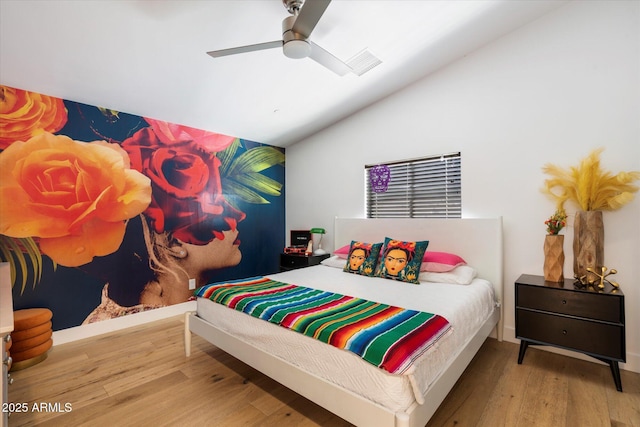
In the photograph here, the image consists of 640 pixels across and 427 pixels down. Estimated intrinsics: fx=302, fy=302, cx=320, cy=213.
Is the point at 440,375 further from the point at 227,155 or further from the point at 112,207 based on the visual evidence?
the point at 227,155

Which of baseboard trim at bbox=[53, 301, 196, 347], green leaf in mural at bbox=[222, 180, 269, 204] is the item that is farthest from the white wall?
baseboard trim at bbox=[53, 301, 196, 347]

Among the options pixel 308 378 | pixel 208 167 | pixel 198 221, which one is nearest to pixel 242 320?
pixel 308 378

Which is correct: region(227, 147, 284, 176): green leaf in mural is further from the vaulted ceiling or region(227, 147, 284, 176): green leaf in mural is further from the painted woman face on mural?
the painted woman face on mural

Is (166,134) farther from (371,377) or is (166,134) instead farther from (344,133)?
(371,377)

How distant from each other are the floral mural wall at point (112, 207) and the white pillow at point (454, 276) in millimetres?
2583

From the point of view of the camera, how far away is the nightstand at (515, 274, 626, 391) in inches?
80.4

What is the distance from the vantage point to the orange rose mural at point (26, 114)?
2.57 m

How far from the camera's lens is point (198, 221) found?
3846mm

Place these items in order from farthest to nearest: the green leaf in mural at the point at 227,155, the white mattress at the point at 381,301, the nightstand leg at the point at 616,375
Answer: the green leaf in mural at the point at 227,155 < the nightstand leg at the point at 616,375 < the white mattress at the point at 381,301

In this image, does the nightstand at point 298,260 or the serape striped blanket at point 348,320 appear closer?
the serape striped blanket at point 348,320

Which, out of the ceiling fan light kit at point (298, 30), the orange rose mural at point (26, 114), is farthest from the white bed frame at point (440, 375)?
the orange rose mural at point (26, 114)

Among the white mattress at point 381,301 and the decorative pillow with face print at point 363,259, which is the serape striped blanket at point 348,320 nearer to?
the white mattress at point 381,301

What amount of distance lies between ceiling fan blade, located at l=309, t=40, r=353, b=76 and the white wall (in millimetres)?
1465

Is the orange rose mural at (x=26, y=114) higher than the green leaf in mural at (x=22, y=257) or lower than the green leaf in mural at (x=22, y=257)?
higher
